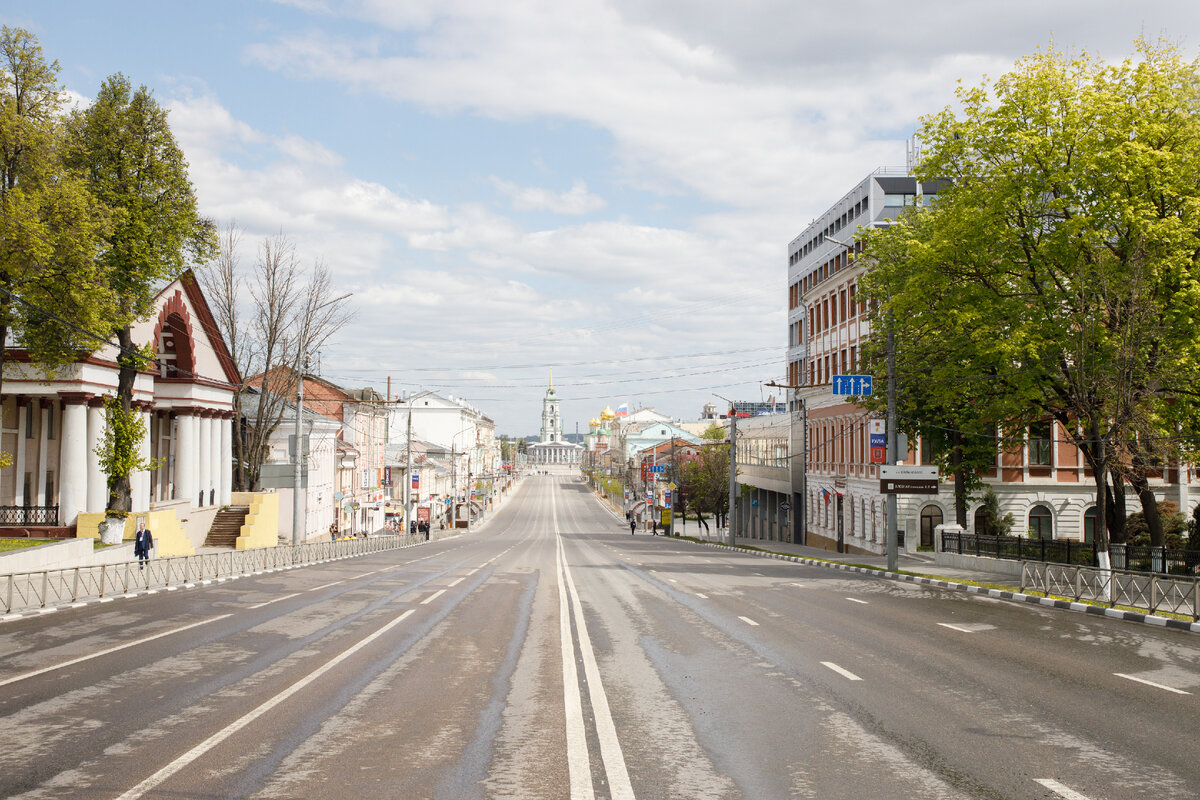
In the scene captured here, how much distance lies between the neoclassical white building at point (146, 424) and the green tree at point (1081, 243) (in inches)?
1116

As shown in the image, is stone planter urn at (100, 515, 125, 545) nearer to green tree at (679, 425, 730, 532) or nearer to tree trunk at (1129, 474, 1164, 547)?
tree trunk at (1129, 474, 1164, 547)

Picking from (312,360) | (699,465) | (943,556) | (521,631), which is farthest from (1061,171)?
(699,465)

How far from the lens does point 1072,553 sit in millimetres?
31469

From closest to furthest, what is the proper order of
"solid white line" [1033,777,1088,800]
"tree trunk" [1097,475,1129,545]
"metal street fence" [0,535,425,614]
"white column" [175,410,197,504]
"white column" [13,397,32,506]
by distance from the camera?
"solid white line" [1033,777,1088,800] < "metal street fence" [0,535,425,614] < "tree trunk" [1097,475,1129,545] < "white column" [13,397,32,506] < "white column" [175,410,197,504]

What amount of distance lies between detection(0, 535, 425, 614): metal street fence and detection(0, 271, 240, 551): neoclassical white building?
552 cm

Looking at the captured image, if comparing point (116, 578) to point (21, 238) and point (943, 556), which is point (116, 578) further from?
point (943, 556)

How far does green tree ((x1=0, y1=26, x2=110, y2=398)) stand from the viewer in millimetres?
25402

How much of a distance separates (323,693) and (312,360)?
49.4m

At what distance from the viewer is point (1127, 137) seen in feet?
87.5

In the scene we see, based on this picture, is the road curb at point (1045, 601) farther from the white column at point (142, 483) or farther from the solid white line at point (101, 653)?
the white column at point (142, 483)

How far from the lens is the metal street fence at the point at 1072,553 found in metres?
27.1

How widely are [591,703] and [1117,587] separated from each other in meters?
16.0

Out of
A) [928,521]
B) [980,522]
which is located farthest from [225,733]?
[980,522]

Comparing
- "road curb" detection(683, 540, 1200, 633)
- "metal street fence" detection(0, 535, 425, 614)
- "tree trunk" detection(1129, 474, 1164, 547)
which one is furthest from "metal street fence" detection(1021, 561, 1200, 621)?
"metal street fence" detection(0, 535, 425, 614)
